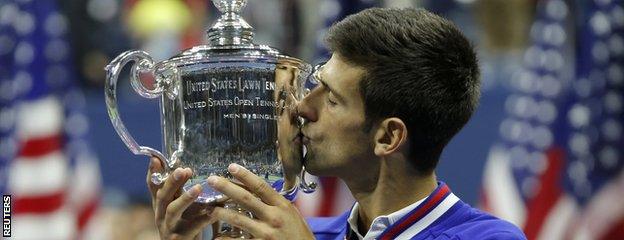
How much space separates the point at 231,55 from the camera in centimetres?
222

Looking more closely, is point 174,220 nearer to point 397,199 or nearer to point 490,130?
point 397,199

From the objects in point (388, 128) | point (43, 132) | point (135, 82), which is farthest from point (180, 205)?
point (43, 132)

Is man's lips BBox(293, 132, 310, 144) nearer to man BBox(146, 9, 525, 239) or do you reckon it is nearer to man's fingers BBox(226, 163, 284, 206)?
man BBox(146, 9, 525, 239)

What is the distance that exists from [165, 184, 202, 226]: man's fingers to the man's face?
10.7 inches

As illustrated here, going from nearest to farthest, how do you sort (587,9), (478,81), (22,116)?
(478,81), (22,116), (587,9)

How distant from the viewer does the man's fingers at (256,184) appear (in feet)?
6.94

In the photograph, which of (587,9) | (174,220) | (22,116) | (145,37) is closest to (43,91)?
(22,116)

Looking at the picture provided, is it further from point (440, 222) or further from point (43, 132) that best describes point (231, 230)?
point (43, 132)

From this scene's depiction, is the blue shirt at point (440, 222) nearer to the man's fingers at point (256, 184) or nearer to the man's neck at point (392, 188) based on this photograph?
the man's neck at point (392, 188)

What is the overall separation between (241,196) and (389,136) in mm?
370

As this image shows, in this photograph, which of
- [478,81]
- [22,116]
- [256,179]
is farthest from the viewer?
[22,116]

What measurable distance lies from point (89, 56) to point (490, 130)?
1897mm

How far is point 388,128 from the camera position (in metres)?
2.27

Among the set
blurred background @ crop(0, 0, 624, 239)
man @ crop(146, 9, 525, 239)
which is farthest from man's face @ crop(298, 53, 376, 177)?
blurred background @ crop(0, 0, 624, 239)
